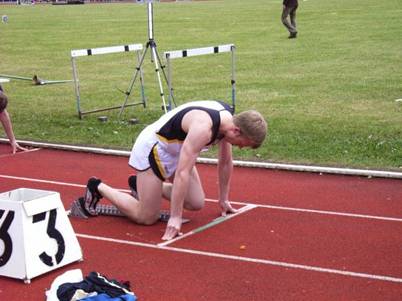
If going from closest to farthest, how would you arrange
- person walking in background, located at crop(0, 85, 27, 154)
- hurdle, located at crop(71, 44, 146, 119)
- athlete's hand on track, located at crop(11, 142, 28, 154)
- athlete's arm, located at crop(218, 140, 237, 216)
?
athlete's arm, located at crop(218, 140, 237, 216) → person walking in background, located at crop(0, 85, 27, 154) → athlete's hand on track, located at crop(11, 142, 28, 154) → hurdle, located at crop(71, 44, 146, 119)

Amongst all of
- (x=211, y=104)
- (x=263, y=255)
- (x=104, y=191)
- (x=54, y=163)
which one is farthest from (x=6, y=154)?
(x=263, y=255)

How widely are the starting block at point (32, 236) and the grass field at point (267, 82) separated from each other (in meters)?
4.20

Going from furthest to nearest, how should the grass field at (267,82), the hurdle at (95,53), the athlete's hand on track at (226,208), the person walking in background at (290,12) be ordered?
the person walking in background at (290,12) → the hurdle at (95,53) → the grass field at (267,82) → the athlete's hand on track at (226,208)

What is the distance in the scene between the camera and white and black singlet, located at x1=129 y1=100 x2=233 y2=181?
6160 millimetres

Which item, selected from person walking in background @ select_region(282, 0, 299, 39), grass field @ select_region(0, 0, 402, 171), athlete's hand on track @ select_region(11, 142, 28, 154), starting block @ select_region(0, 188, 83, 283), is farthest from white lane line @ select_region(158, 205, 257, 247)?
person walking in background @ select_region(282, 0, 299, 39)

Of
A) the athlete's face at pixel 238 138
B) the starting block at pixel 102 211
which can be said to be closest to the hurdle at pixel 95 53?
the starting block at pixel 102 211

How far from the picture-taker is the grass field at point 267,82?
1005 centimetres

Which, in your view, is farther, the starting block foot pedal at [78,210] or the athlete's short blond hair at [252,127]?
the starting block foot pedal at [78,210]

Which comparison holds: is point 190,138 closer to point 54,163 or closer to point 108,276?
point 108,276

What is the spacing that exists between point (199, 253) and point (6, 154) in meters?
4.94

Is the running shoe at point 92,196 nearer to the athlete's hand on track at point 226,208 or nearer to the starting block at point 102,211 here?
the starting block at point 102,211

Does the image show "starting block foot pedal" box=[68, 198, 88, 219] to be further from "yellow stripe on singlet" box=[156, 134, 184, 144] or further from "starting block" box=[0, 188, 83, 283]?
"starting block" box=[0, 188, 83, 283]

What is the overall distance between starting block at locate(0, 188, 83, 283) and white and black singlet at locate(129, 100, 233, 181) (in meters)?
1.16

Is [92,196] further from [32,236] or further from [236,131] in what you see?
[236,131]
